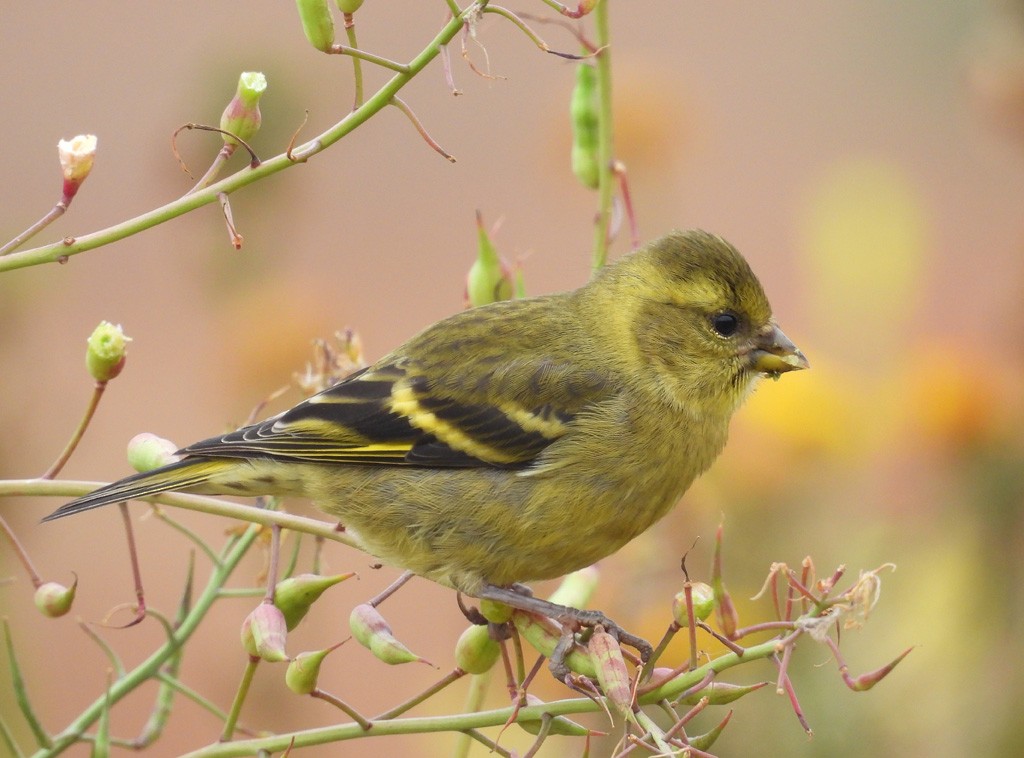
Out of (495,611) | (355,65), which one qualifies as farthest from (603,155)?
(495,611)

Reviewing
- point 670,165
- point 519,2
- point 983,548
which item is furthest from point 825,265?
point 519,2

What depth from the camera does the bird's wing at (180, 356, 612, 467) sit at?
3133mm

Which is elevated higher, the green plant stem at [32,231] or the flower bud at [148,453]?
the green plant stem at [32,231]

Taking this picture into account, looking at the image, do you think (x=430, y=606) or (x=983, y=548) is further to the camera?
(x=430, y=606)

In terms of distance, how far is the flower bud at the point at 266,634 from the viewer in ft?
6.81

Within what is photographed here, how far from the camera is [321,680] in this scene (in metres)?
5.06

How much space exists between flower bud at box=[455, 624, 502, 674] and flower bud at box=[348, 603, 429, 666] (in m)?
0.09

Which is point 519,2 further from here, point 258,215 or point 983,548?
point 983,548

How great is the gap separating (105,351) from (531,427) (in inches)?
49.3

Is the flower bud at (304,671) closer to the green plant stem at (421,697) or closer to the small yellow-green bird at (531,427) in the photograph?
the green plant stem at (421,697)

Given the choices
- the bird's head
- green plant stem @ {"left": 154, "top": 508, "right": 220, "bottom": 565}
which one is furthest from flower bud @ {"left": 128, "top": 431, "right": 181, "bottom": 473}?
the bird's head

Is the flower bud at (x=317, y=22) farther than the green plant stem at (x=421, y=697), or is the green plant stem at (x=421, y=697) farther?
the flower bud at (x=317, y=22)

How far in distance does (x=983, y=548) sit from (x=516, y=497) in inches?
41.7

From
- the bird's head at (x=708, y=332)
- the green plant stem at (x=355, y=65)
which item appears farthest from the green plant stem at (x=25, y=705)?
the bird's head at (x=708, y=332)
